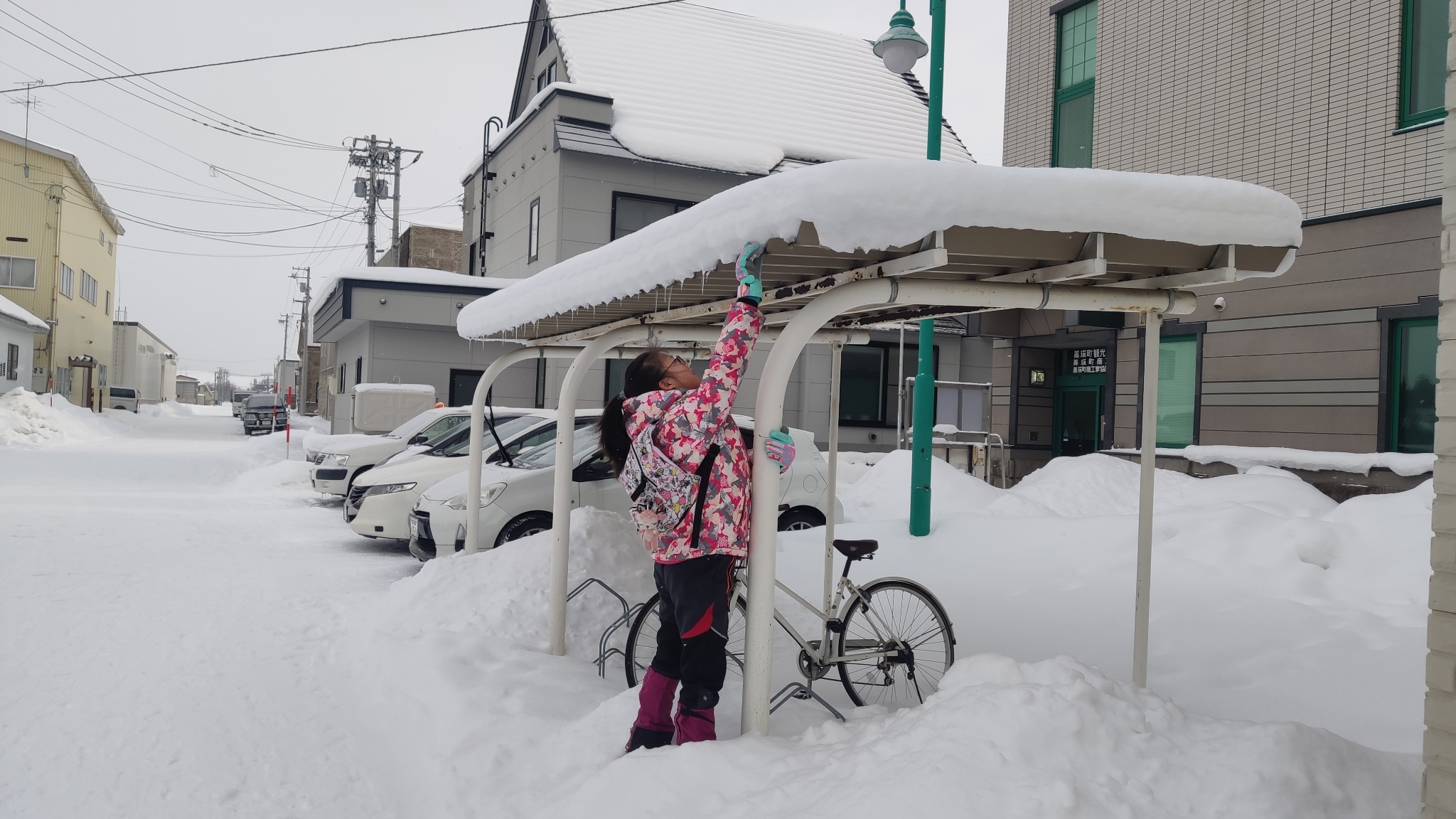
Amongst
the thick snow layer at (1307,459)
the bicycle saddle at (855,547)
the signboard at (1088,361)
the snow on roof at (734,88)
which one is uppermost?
the snow on roof at (734,88)

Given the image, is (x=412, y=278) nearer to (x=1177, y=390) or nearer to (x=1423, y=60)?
(x=1177, y=390)

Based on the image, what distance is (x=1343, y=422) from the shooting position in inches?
413

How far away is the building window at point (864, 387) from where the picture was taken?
2177 cm

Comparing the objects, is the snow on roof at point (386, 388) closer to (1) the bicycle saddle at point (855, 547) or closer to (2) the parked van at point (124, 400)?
(1) the bicycle saddle at point (855, 547)

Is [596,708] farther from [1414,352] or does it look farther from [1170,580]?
[1414,352]

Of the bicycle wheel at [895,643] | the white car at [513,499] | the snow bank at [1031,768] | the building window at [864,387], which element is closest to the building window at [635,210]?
the building window at [864,387]

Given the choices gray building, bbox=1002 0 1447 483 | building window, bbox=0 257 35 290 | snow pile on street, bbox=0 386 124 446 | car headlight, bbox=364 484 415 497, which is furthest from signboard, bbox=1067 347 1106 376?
building window, bbox=0 257 35 290

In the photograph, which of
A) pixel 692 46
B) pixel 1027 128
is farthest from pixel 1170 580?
pixel 692 46

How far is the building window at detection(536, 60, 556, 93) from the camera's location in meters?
22.6

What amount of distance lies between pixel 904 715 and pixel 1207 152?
1091 centimetres

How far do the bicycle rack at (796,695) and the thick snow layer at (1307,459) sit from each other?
292 inches

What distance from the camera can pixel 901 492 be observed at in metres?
12.4

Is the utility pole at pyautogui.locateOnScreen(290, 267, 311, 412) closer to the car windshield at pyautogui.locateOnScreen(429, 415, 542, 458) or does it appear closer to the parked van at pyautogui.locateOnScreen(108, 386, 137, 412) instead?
the parked van at pyautogui.locateOnScreen(108, 386, 137, 412)

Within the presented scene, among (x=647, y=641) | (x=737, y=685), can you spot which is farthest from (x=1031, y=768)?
(x=647, y=641)
